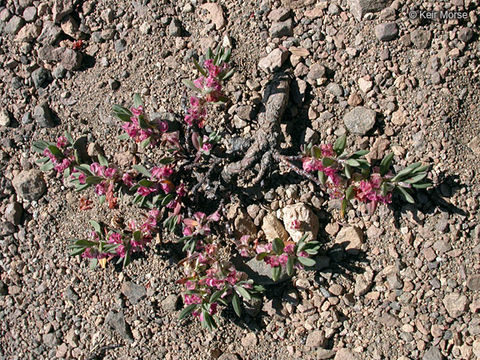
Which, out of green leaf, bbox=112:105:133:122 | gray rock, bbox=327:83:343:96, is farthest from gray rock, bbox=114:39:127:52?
gray rock, bbox=327:83:343:96

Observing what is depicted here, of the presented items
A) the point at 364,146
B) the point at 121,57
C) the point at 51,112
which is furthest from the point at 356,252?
the point at 51,112

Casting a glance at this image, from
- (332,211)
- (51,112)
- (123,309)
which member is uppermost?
(51,112)

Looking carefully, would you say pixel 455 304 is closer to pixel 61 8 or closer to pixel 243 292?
pixel 243 292

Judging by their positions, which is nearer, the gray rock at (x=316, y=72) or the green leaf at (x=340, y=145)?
the green leaf at (x=340, y=145)

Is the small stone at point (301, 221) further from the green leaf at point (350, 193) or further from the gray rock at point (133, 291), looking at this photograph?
the gray rock at point (133, 291)

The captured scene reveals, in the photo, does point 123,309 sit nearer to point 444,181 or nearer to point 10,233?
point 10,233

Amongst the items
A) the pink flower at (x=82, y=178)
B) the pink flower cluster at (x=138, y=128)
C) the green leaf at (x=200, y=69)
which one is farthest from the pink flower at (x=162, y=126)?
the pink flower at (x=82, y=178)

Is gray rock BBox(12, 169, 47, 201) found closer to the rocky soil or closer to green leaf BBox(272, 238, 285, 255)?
the rocky soil

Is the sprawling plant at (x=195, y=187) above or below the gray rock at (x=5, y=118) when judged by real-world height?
below
